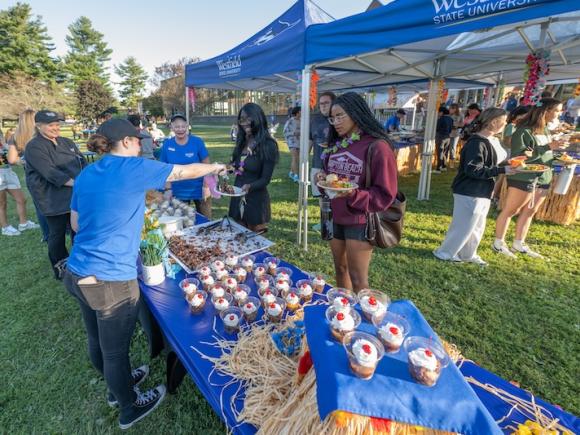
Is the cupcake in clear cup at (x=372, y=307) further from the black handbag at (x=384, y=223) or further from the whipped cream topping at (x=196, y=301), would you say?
the whipped cream topping at (x=196, y=301)

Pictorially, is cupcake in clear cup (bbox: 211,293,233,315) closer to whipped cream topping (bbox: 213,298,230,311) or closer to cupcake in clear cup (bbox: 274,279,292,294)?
whipped cream topping (bbox: 213,298,230,311)

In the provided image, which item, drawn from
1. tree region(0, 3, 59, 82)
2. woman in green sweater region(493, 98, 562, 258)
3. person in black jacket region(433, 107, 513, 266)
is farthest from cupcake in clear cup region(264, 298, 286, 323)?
tree region(0, 3, 59, 82)

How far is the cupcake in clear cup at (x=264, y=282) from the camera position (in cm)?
196

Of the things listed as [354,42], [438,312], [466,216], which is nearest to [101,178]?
[354,42]

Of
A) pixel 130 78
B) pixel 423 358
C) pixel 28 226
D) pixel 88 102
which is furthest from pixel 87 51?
pixel 423 358

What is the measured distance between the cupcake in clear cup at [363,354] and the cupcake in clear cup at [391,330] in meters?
0.04

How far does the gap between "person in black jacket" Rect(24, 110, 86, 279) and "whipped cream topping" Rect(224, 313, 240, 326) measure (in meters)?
2.41

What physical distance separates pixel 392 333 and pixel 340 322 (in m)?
0.18

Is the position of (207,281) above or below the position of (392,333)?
below

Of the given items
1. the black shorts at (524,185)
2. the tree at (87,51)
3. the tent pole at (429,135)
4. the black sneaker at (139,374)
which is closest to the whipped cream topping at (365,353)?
the black sneaker at (139,374)

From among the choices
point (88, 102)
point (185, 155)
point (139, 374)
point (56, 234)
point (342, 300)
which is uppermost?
point (88, 102)

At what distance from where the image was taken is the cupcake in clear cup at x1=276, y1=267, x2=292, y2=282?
6.70ft

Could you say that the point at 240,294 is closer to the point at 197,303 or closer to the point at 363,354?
the point at 197,303

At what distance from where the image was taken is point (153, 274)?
6.94 feet
